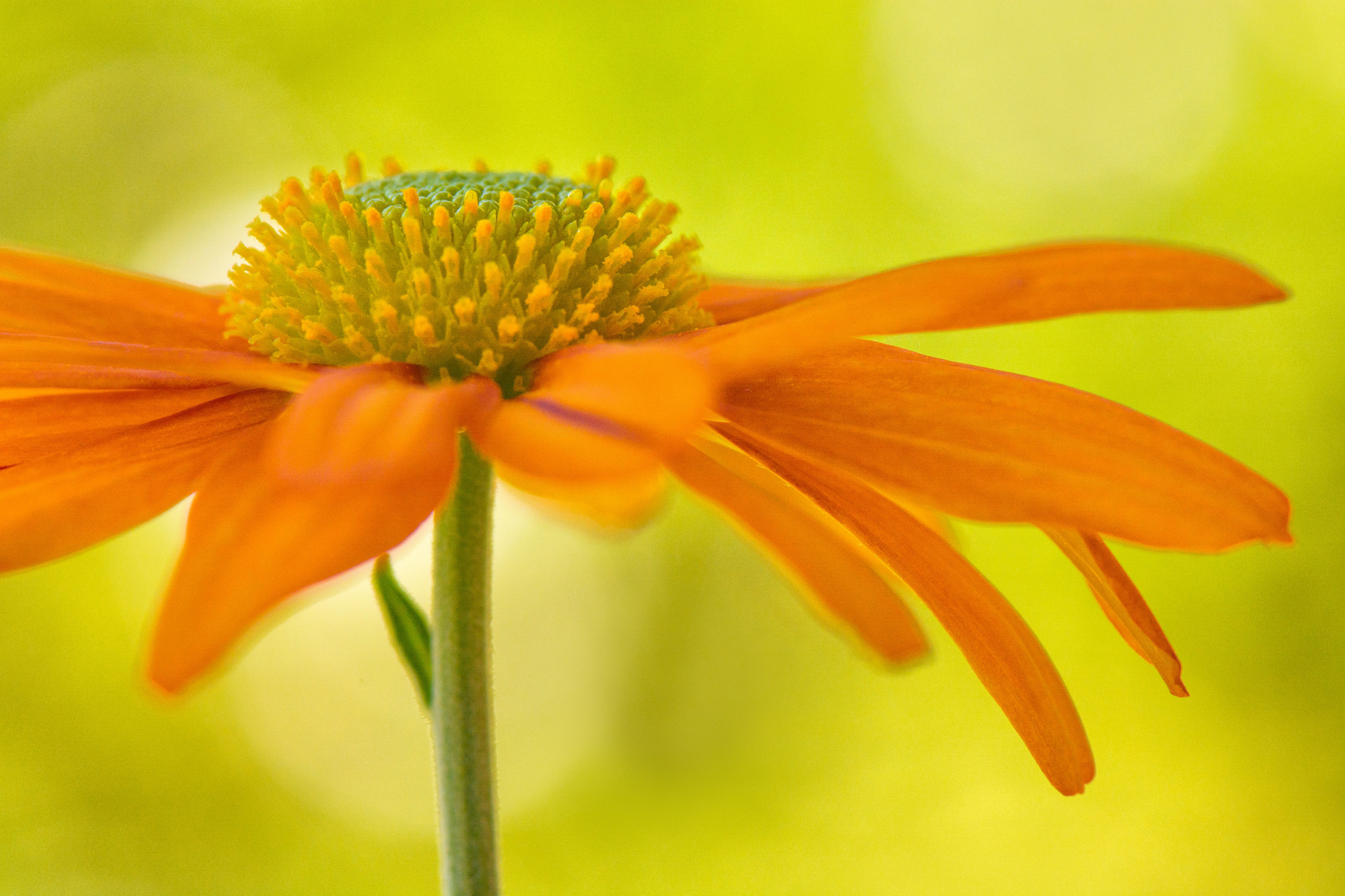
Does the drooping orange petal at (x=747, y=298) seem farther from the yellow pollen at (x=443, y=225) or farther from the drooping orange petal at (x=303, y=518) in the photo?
the drooping orange petal at (x=303, y=518)

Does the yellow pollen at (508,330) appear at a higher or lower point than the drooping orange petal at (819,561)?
higher

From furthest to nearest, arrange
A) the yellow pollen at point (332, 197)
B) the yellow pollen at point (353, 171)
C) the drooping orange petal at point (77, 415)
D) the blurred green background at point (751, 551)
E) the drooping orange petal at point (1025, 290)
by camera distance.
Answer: the blurred green background at point (751, 551) < the yellow pollen at point (353, 171) < the yellow pollen at point (332, 197) < the drooping orange petal at point (77, 415) < the drooping orange petal at point (1025, 290)

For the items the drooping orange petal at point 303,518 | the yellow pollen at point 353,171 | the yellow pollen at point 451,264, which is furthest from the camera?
the yellow pollen at point 353,171

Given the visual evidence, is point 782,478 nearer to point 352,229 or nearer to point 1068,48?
point 352,229

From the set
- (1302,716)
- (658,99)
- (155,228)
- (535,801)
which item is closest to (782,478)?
(1302,716)

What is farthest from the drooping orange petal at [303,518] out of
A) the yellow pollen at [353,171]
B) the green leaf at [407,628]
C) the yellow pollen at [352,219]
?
the yellow pollen at [353,171]
